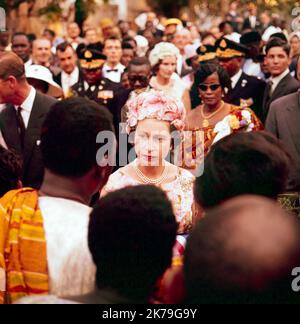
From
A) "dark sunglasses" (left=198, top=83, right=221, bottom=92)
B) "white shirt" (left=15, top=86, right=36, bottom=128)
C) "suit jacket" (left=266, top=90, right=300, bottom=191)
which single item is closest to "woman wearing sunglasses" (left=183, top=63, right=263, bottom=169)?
"dark sunglasses" (left=198, top=83, right=221, bottom=92)

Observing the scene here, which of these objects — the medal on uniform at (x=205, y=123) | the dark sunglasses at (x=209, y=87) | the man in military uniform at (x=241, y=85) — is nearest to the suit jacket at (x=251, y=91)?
the man in military uniform at (x=241, y=85)

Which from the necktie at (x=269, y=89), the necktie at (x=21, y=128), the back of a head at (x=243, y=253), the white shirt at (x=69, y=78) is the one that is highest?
the back of a head at (x=243, y=253)

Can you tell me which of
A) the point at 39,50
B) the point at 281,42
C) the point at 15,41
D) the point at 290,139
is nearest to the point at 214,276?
the point at 290,139

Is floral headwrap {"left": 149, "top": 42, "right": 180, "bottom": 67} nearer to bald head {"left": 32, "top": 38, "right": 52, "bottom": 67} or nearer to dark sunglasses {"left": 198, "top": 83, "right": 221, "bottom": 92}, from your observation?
bald head {"left": 32, "top": 38, "right": 52, "bottom": 67}

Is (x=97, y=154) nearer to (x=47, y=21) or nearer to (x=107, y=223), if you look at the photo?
(x=107, y=223)

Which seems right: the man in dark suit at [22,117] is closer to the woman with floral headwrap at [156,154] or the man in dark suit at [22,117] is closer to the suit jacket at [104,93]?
the woman with floral headwrap at [156,154]

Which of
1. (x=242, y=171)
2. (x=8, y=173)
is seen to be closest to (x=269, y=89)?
(x=8, y=173)

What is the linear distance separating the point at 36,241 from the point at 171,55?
7322 millimetres

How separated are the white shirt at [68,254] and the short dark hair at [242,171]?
0.45 metres

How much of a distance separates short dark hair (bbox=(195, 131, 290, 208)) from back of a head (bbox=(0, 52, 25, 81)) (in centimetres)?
286

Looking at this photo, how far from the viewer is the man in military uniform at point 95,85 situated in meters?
9.36

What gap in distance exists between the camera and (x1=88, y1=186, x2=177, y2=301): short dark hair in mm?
2533

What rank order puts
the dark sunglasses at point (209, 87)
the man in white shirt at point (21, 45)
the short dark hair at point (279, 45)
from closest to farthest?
1. the dark sunglasses at point (209, 87)
2. the short dark hair at point (279, 45)
3. the man in white shirt at point (21, 45)

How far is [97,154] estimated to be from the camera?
309 centimetres
